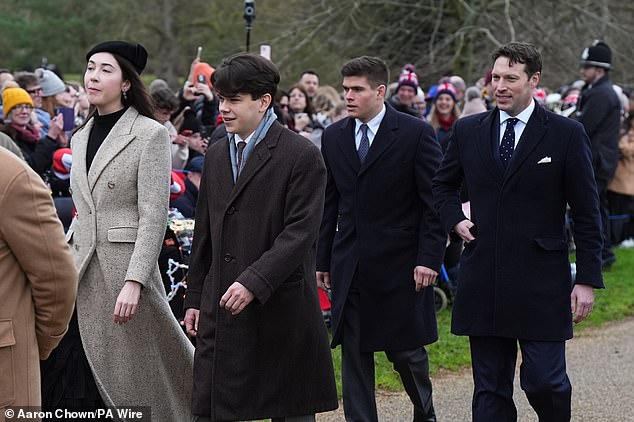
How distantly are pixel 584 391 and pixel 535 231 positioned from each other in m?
2.63

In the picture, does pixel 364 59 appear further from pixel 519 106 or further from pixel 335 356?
pixel 335 356

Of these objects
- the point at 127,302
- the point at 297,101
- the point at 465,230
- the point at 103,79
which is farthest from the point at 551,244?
the point at 297,101

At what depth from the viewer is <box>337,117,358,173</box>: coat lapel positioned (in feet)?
19.4

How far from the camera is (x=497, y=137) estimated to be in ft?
17.2

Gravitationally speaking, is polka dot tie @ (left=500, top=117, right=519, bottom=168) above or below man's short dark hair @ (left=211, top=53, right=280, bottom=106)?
below

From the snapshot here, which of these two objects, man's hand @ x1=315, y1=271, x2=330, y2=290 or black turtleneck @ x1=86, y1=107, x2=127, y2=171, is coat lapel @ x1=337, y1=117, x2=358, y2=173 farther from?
black turtleneck @ x1=86, y1=107, x2=127, y2=171

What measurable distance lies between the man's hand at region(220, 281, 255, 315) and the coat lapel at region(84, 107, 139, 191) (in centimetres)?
104

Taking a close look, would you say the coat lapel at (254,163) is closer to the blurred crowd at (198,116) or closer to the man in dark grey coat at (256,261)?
the man in dark grey coat at (256,261)

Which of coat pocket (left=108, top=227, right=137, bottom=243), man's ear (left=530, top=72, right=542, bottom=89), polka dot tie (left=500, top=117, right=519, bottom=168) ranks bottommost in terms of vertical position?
coat pocket (left=108, top=227, right=137, bottom=243)

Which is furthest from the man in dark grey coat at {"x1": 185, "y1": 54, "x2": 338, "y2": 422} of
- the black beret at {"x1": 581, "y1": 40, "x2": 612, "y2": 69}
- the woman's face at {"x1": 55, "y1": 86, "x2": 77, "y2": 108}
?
the black beret at {"x1": 581, "y1": 40, "x2": 612, "y2": 69}

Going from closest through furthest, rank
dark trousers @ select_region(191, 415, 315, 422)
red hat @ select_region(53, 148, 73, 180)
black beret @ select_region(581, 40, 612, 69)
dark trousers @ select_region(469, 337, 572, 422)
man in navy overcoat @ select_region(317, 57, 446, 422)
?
dark trousers @ select_region(191, 415, 315, 422) → dark trousers @ select_region(469, 337, 572, 422) → man in navy overcoat @ select_region(317, 57, 446, 422) → red hat @ select_region(53, 148, 73, 180) → black beret @ select_region(581, 40, 612, 69)

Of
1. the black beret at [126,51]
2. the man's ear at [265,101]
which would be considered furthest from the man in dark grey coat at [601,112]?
the man's ear at [265,101]

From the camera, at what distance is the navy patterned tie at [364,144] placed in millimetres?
5941

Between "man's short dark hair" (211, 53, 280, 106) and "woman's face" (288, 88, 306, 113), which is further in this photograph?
"woman's face" (288, 88, 306, 113)
